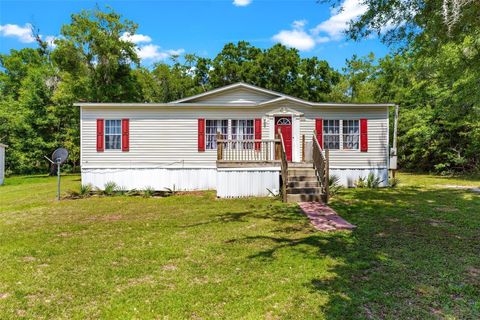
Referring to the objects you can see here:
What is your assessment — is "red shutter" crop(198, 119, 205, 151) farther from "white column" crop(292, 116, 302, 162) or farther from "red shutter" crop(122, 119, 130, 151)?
"white column" crop(292, 116, 302, 162)

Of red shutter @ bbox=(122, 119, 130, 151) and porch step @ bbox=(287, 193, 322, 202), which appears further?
red shutter @ bbox=(122, 119, 130, 151)

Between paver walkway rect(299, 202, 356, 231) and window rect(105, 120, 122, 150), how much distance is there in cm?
770

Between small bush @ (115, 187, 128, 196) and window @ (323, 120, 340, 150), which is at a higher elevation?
window @ (323, 120, 340, 150)

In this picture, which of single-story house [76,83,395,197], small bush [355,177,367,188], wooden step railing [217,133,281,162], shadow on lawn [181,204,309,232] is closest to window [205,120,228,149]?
single-story house [76,83,395,197]

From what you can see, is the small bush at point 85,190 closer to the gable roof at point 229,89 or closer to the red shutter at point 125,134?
the red shutter at point 125,134

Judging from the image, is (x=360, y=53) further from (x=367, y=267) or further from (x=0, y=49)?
(x=0, y=49)

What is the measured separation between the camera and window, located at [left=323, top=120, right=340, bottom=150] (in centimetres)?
1268

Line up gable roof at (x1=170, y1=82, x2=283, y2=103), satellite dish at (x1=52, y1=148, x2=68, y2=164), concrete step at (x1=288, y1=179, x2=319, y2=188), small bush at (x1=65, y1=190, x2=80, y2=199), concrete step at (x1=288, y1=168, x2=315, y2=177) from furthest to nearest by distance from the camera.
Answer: gable roof at (x1=170, y1=82, x2=283, y2=103) → small bush at (x1=65, y1=190, x2=80, y2=199) → satellite dish at (x1=52, y1=148, x2=68, y2=164) → concrete step at (x1=288, y1=168, x2=315, y2=177) → concrete step at (x1=288, y1=179, x2=319, y2=188)

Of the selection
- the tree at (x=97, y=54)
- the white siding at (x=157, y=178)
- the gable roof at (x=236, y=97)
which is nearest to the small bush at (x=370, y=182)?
the gable roof at (x=236, y=97)

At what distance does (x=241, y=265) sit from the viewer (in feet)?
13.9

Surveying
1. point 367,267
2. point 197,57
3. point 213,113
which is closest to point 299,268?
point 367,267

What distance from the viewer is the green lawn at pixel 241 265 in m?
3.08

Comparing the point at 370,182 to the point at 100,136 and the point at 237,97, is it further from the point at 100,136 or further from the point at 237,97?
the point at 100,136

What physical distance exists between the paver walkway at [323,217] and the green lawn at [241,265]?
10.9 inches
